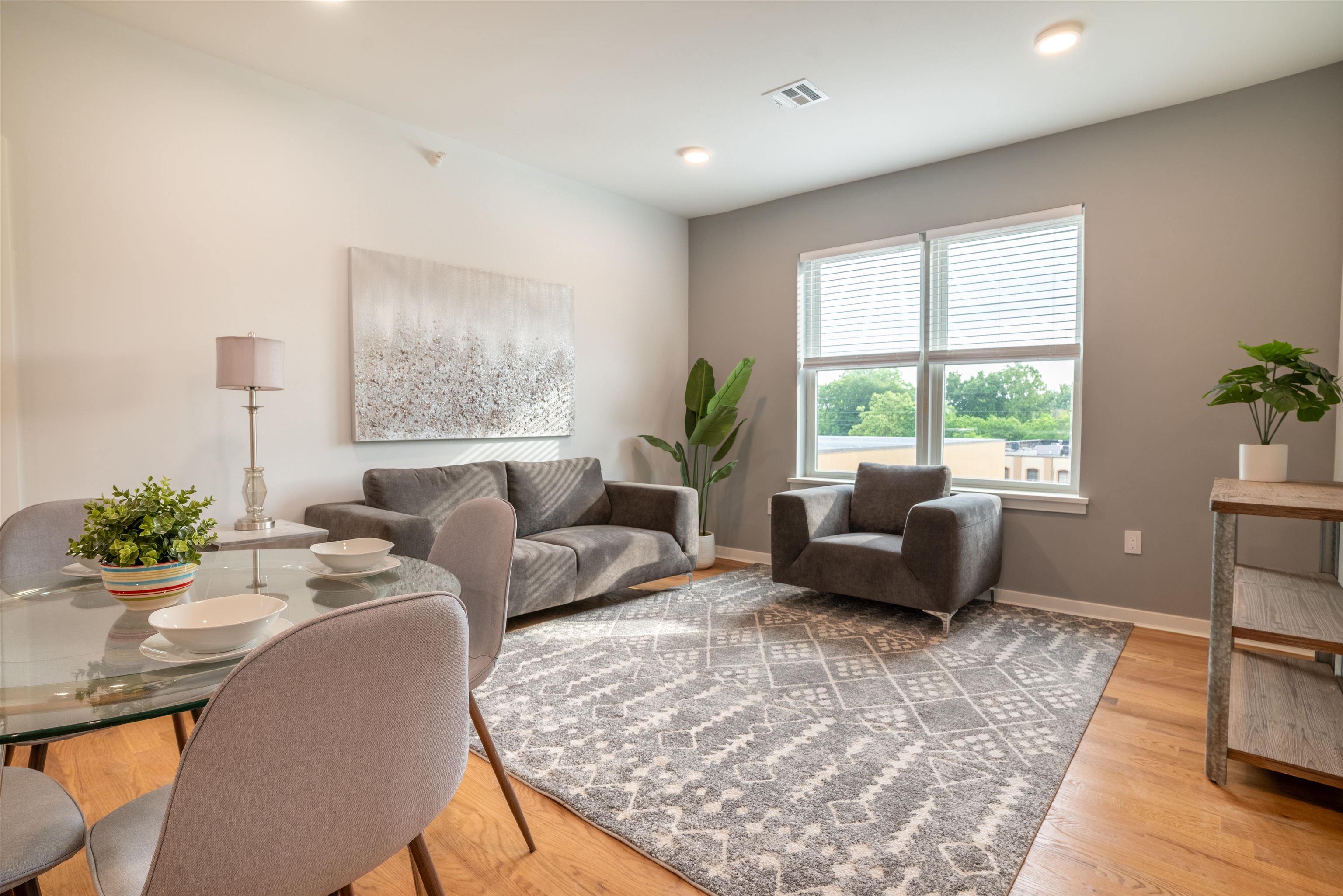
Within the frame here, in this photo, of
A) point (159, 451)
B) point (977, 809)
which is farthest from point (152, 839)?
point (159, 451)

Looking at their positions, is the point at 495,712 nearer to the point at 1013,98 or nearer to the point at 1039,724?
the point at 1039,724

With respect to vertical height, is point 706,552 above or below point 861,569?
below

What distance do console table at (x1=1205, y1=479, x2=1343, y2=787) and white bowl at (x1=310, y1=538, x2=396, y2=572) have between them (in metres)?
2.09

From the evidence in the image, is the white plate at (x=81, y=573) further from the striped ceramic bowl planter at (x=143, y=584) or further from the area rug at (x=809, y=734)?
the area rug at (x=809, y=734)

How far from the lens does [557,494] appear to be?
397 centimetres

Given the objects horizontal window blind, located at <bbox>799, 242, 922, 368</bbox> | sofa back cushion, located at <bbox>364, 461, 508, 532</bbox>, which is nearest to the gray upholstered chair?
sofa back cushion, located at <bbox>364, 461, 508, 532</bbox>

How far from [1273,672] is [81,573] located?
3.36 m

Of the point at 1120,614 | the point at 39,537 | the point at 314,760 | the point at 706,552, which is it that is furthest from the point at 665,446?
the point at 314,760

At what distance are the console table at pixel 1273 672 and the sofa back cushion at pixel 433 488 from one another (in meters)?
2.66

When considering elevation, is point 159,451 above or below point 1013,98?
below

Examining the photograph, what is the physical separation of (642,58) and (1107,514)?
3075 millimetres

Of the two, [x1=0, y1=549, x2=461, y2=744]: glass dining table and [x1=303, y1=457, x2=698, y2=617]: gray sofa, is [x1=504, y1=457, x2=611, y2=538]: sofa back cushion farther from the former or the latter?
[x1=0, y1=549, x2=461, y2=744]: glass dining table

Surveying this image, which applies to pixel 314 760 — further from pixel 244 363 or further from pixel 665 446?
pixel 665 446

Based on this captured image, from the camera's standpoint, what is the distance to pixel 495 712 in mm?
2361
